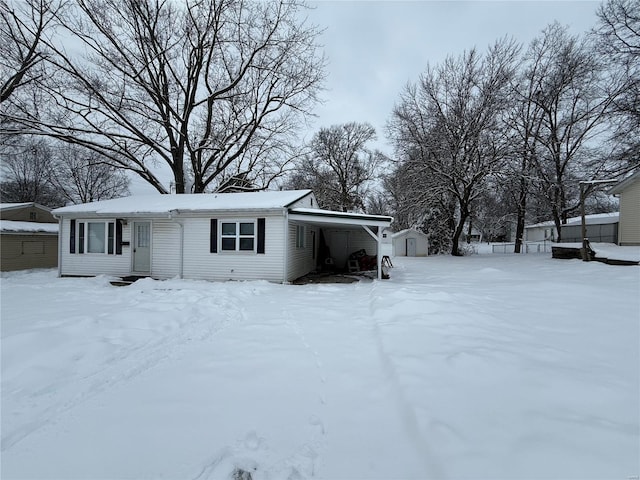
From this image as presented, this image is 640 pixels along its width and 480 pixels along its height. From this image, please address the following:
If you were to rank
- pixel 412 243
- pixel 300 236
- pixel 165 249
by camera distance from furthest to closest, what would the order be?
pixel 412 243 → pixel 300 236 → pixel 165 249

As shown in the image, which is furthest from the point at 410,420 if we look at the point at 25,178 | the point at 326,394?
the point at 25,178

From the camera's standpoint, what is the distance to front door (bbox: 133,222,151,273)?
439 inches

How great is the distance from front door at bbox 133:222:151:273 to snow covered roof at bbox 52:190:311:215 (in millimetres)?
717

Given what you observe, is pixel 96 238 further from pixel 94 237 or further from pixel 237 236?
pixel 237 236

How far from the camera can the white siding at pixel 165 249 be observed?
1086 cm

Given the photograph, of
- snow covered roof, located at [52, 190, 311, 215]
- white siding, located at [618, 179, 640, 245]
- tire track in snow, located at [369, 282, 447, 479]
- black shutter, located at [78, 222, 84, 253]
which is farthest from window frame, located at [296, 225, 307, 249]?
white siding, located at [618, 179, 640, 245]

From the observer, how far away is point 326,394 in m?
2.95

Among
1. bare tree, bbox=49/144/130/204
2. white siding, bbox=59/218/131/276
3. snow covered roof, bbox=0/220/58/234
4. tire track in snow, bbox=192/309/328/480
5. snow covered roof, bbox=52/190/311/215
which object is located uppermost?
bare tree, bbox=49/144/130/204

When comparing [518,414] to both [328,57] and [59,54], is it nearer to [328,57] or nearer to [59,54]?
[328,57]

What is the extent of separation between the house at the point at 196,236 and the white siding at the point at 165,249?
0.12 ft

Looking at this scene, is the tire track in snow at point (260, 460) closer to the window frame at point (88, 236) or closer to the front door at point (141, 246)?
the front door at point (141, 246)

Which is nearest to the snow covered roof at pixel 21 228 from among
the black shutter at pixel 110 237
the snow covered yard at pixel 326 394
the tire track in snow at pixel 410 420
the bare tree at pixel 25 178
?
the black shutter at pixel 110 237

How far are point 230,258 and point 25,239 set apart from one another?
12359 mm

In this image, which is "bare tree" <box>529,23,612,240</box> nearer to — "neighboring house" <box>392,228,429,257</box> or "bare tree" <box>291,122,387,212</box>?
"neighboring house" <box>392,228,429,257</box>
